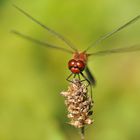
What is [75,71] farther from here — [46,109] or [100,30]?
[100,30]

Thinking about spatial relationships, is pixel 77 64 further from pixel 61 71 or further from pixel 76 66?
pixel 61 71

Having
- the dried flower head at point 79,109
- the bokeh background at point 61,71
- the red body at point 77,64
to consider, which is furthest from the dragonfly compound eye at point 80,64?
the bokeh background at point 61,71

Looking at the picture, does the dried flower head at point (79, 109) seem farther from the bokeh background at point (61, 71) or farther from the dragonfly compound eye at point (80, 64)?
the bokeh background at point (61, 71)

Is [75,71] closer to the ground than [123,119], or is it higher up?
higher up

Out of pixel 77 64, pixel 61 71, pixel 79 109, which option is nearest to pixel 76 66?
pixel 77 64

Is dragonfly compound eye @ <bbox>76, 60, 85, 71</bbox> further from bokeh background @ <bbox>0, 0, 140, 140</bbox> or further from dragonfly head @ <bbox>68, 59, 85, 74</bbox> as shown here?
bokeh background @ <bbox>0, 0, 140, 140</bbox>

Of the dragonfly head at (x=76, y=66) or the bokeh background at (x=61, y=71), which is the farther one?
the bokeh background at (x=61, y=71)

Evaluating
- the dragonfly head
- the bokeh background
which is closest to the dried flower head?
the dragonfly head

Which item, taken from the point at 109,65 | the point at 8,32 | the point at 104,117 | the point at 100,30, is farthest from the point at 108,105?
the point at 8,32
